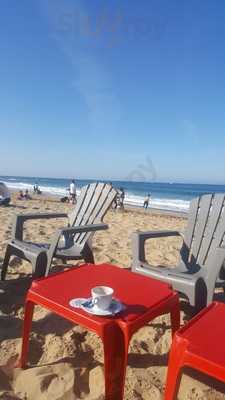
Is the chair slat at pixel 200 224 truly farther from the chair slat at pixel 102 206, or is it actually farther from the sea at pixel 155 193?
the sea at pixel 155 193

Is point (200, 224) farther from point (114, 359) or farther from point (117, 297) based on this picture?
point (114, 359)

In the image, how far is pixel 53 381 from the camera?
1.64 metres

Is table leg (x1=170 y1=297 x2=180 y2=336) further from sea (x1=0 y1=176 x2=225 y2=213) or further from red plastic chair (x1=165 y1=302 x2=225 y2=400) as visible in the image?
sea (x1=0 y1=176 x2=225 y2=213)

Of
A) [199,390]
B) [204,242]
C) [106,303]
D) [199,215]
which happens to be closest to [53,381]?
[106,303]

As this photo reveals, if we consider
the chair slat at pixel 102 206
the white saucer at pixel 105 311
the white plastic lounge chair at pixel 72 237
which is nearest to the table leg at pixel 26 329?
the white saucer at pixel 105 311

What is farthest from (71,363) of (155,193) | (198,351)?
(155,193)

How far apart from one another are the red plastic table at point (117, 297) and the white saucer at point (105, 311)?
0.02 m

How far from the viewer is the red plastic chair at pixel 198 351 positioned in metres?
1.11

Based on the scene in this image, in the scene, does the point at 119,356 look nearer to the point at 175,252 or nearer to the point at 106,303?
the point at 106,303

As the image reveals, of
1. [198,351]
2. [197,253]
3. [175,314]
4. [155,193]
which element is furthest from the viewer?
[155,193]

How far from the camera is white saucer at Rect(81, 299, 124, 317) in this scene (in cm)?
142

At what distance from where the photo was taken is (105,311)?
1434mm

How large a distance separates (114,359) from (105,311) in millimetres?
202

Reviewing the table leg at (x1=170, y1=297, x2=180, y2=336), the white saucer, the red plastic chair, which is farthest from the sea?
the red plastic chair
